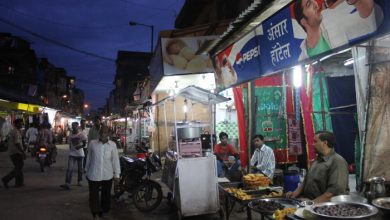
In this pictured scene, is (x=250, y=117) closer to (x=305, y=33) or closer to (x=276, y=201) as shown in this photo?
(x=305, y=33)

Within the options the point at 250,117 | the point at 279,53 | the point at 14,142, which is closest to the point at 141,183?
the point at 250,117

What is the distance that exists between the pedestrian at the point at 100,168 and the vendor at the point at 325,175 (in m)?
3.82

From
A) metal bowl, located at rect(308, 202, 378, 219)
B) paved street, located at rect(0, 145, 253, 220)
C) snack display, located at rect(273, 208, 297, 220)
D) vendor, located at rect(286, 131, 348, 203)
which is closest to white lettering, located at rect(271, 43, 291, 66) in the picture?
vendor, located at rect(286, 131, 348, 203)

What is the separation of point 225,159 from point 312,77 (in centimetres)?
352

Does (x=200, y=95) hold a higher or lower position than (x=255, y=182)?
higher

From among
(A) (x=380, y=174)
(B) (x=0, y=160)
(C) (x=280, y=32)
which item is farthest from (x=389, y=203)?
(B) (x=0, y=160)

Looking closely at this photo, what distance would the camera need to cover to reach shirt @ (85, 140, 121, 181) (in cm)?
723

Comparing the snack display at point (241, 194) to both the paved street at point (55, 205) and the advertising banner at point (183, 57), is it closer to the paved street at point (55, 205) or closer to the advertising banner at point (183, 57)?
the paved street at point (55, 205)

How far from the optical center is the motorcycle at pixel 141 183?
341 inches

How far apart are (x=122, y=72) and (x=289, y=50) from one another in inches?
2437

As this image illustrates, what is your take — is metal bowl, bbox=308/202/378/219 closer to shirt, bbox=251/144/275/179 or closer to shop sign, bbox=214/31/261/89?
shop sign, bbox=214/31/261/89

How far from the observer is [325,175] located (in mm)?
5148

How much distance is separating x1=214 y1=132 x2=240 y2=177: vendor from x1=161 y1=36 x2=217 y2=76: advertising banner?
430 cm

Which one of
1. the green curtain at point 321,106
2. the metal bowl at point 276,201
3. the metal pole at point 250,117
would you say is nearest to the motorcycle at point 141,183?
the metal pole at point 250,117
